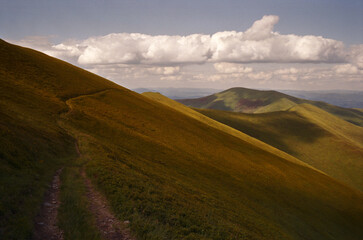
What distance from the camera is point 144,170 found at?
78.5 ft

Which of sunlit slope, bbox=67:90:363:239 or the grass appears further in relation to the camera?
sunlit slope, bbox=67:90:363:239

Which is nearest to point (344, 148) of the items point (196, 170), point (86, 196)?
point (196, 170)

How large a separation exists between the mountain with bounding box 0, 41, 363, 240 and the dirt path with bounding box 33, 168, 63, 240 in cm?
45

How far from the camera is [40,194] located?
12617 millimetres

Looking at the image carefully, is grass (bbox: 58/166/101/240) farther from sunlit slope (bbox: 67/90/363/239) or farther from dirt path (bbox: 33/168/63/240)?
Answer: sunlit slope (bbox: 67/90/363/239)

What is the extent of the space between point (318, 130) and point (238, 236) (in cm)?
19035

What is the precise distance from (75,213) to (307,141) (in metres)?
178

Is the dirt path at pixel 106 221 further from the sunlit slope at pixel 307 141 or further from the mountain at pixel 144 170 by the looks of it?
the sunlit slope at pixel 307 141

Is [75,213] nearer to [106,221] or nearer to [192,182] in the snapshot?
[106,221]

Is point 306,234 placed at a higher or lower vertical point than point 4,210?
Answer: lower

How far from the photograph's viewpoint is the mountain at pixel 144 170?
14026 mm

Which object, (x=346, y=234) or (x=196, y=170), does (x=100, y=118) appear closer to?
(x=196, y=170)

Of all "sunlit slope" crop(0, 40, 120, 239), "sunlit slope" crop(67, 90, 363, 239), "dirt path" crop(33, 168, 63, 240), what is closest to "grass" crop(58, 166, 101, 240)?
"dirt path" crop(33, 168, 63, 240)

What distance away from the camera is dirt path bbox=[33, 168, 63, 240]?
32.3ft
